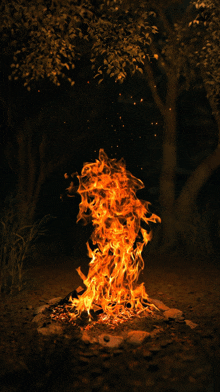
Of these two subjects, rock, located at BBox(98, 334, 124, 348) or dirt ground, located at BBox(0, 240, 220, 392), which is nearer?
dirt ground, located at BBox(0, 240, 220, 392)

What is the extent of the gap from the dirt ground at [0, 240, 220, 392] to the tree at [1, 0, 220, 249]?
4.56m

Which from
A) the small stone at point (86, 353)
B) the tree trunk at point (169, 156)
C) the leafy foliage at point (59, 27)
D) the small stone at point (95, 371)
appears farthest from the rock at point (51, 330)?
the tree trunk at point (169, 156)

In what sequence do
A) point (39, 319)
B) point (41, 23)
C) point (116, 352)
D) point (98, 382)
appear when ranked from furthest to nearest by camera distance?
point (41, 23) → point (39, 319) → point (116, 352) → point (98, 382)

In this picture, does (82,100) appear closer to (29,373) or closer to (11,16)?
(11,16)

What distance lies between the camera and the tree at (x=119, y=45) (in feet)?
24.4

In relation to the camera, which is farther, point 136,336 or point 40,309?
point 40,309

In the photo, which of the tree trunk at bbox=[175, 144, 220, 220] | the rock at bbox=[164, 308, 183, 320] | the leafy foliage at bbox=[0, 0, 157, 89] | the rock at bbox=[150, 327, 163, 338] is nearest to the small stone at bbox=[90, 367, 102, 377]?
the rock at bbox=[150, 327, 163, 338]

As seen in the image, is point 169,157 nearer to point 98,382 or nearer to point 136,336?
point 136,336

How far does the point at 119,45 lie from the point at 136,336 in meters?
5.65

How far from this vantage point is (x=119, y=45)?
28.0ft

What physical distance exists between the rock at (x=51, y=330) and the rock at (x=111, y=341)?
60 cm

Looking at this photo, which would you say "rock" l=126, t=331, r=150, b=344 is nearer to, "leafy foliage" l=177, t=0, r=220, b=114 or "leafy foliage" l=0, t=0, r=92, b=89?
"leafy foliage" l=0, t=0, r=92, b=89

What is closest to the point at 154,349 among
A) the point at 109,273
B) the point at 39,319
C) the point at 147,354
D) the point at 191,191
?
the point at 147,354

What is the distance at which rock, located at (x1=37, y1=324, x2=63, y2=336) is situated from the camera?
552 centimetres
